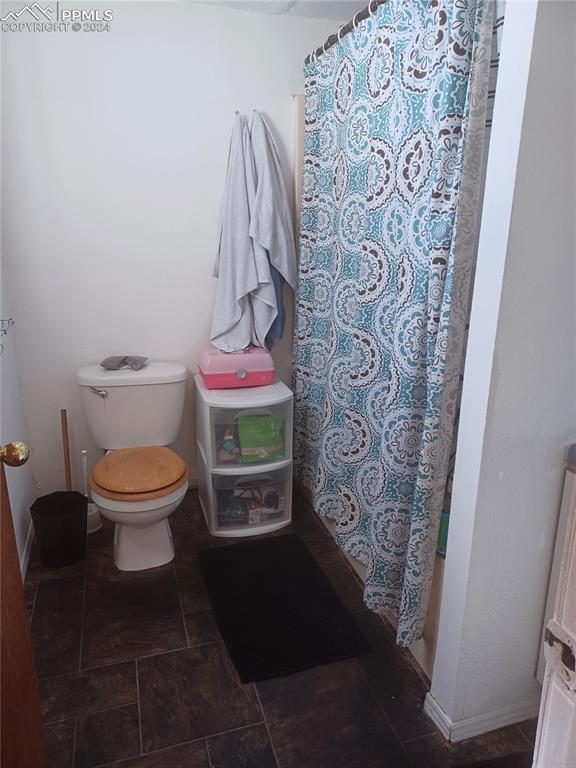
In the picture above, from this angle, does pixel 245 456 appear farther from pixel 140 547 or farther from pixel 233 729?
pixel 233 729

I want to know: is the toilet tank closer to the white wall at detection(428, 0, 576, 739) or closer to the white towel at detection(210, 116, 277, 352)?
the white towel at detection(210, 116, 277, 352)

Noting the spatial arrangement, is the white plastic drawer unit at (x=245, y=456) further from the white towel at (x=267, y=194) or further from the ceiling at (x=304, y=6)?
the ceiling at (x=304, y=6)

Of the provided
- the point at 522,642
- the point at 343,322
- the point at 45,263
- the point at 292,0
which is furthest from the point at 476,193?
the point at 45,263

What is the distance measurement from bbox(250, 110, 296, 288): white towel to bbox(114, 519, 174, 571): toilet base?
1.32 meters

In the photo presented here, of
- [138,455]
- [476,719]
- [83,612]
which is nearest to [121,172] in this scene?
[138,455]

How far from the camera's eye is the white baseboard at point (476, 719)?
1.49m

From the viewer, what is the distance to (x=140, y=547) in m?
2.20

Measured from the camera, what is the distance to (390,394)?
1.68 metres

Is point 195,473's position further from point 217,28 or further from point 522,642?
point 217,28

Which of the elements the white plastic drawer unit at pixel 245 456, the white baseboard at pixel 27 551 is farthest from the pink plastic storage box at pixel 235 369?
the white baseboard at pixel 27 551

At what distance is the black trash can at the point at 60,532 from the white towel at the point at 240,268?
971 mm

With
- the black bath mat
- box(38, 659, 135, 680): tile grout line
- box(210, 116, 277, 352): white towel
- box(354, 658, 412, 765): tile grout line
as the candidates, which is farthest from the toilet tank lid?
box(354, 658, 412, 765): tile grout line

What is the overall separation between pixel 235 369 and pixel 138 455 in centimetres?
57

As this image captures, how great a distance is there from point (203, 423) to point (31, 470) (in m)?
0.86
